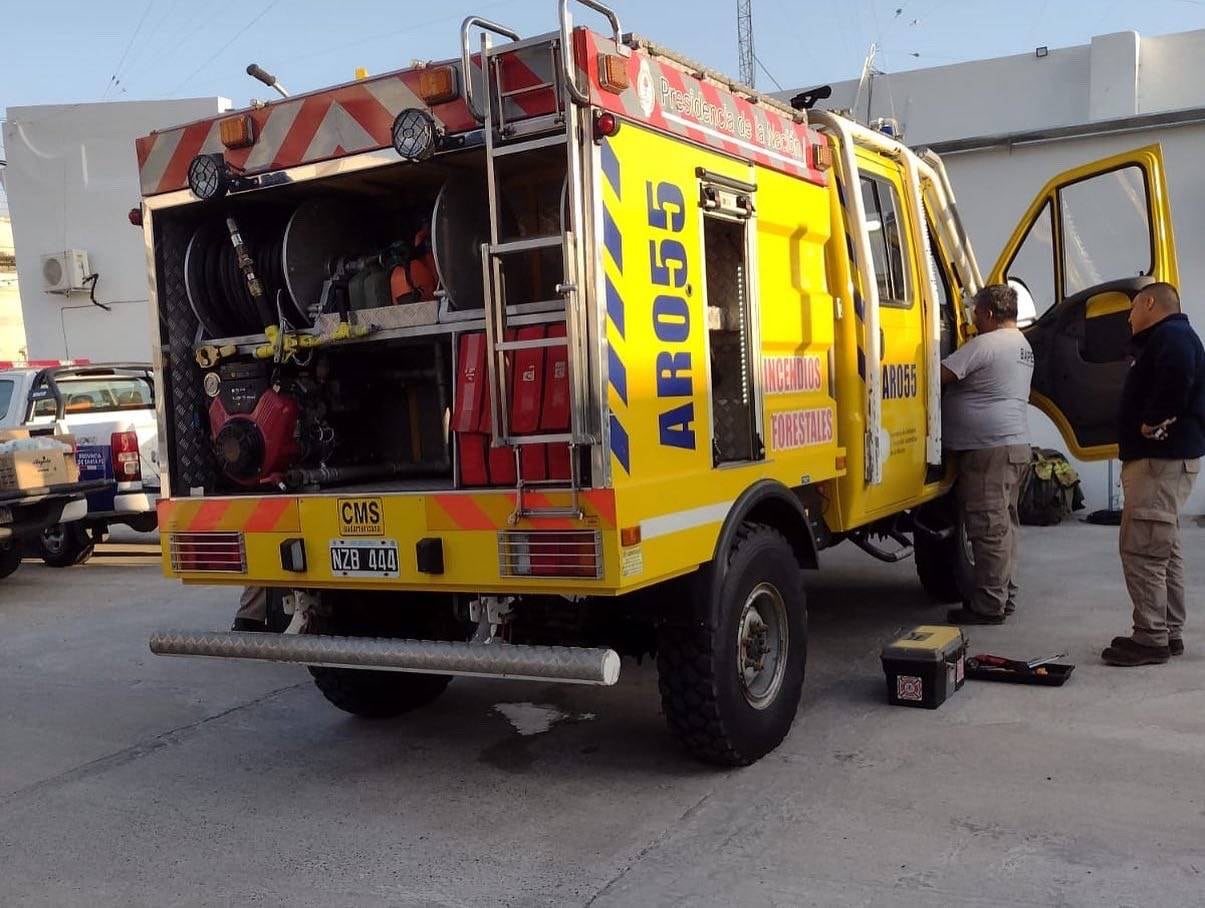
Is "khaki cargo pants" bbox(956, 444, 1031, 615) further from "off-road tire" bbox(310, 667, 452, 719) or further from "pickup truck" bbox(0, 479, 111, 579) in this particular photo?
"pickup truck" bbox(0, 479, 111, 579)

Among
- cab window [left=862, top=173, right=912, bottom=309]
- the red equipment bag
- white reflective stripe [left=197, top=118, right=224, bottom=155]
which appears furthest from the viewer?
→ cab window [left=862, top=173, right=912, bottom=309]

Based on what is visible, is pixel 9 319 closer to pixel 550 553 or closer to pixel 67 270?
pixel 67 270

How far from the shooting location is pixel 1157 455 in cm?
533

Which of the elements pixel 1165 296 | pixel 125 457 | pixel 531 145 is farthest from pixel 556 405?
pixel 125 457

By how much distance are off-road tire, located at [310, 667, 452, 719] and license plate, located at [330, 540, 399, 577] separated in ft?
3.05

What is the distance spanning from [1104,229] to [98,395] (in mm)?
8886

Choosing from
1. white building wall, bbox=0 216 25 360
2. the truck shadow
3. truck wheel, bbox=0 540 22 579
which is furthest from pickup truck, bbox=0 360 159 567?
white building wall, bbox=0 216 25 360

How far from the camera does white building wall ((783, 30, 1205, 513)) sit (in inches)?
398

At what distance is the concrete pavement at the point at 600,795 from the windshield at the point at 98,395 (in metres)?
4.45

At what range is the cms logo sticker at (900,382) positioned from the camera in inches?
213

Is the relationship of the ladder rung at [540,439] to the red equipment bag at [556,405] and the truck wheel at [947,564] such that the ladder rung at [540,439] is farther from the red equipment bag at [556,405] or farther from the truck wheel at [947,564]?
the truck wheel at [947,564]

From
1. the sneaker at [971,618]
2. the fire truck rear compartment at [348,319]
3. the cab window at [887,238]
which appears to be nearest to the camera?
the fire truck rear compartment at [348,319]

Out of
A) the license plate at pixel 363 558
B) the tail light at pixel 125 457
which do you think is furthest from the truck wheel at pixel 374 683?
the tail light at pixel 125 457

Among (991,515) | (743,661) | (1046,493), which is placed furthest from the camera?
(1046,493)
